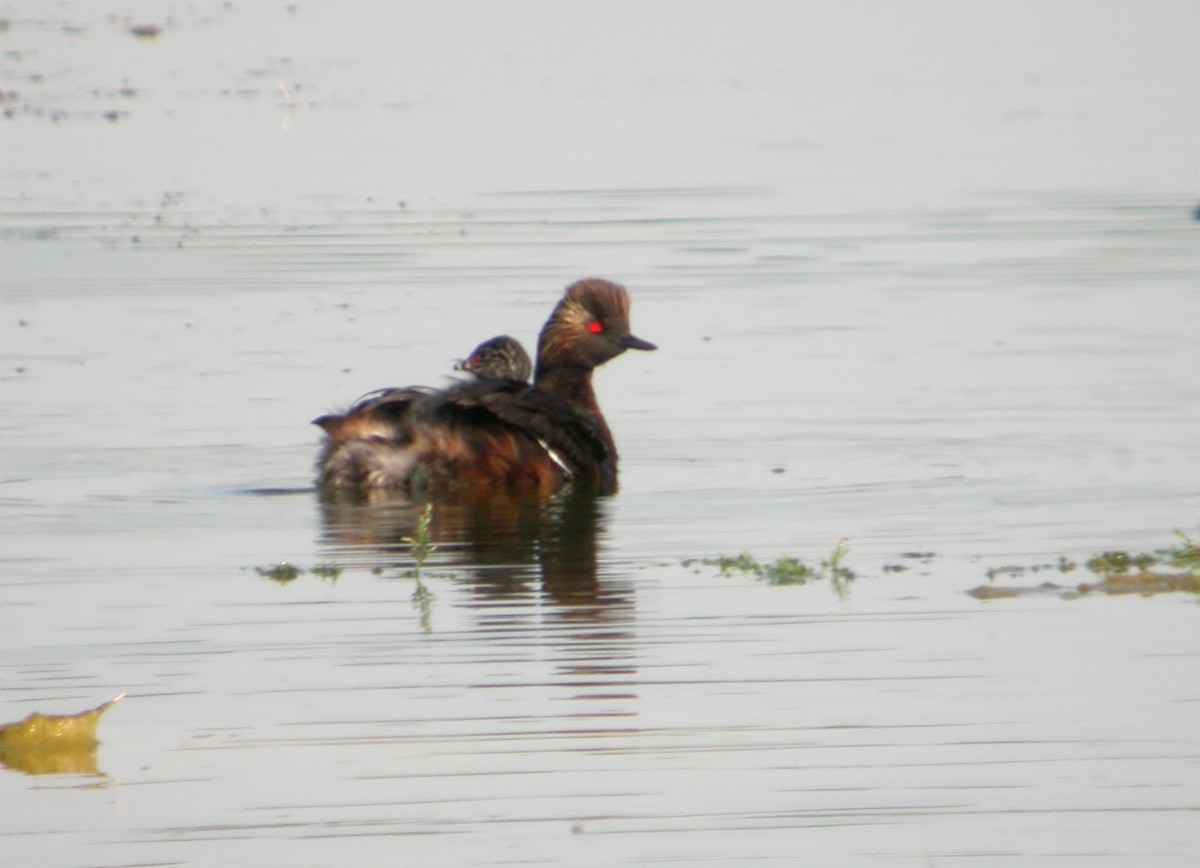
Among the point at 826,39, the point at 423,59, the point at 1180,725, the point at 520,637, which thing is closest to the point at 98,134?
the point at 423,59

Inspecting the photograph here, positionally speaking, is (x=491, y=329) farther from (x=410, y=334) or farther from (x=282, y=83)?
(x=282, y=83)

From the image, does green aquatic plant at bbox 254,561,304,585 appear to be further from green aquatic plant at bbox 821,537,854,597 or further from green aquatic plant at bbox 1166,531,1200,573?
green aquatic plant at bbox 1166,531,1200,573

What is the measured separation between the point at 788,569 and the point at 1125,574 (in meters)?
1.40

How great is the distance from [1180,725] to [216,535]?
517 centimetres

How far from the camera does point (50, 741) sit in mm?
7477

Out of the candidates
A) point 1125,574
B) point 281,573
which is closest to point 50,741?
point 281,573

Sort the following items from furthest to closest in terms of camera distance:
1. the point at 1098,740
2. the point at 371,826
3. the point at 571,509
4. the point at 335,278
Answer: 1. the point at 335,278
2. the point at 571,509
3. the point at 1098,740
4. the point at 371,826

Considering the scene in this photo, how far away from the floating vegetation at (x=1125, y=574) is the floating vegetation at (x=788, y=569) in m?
0.58

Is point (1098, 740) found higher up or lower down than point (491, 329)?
lower down

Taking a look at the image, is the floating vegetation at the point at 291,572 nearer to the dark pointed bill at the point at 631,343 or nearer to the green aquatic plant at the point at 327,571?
the green aquatic plant at the point at 327,571

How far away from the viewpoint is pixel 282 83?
34531 mm

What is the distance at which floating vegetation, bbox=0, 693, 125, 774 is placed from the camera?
741 cm

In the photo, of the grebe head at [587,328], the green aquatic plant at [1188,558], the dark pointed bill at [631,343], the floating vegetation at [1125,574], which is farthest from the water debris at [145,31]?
the green aquatic plant at [1188,558]

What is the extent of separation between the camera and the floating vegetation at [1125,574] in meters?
9.47
